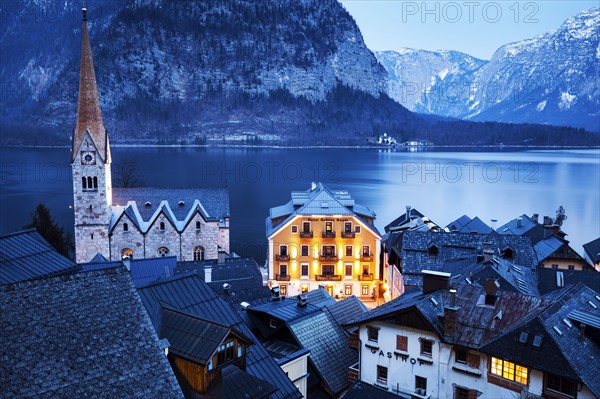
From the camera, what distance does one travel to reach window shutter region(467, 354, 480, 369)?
78.7ft

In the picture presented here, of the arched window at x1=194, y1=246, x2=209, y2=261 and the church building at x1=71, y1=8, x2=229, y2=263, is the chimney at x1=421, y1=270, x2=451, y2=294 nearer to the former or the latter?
the church building at x1=71, y1=8, x2=229, y2=263

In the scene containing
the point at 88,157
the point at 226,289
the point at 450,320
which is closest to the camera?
the point at 450,320

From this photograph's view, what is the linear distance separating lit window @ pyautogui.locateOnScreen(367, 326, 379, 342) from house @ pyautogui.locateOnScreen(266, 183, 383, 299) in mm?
24746

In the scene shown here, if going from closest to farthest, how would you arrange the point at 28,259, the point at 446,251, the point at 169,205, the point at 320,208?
the point at 28,259, the point at 446,251, the point at 320,208, the point at 169,205

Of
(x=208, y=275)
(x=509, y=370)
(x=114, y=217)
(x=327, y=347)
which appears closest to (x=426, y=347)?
(x=509, y=370)

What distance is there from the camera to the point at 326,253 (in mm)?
51781

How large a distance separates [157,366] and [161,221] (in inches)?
1772

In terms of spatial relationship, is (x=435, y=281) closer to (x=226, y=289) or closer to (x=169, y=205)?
(x=226, y=289)

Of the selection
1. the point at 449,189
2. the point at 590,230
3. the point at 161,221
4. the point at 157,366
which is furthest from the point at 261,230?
the point at 449,189

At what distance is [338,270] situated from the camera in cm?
5197

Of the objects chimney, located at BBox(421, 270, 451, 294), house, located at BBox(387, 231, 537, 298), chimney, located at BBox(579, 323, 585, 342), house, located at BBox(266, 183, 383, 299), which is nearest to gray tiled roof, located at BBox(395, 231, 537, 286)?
house, located at BBox(387, 231, 537, 298)

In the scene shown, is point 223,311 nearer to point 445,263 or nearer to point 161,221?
point 445,263

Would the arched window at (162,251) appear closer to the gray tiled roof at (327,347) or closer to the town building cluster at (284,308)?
the town building cluster at (284,308)

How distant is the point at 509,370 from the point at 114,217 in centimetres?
4545
